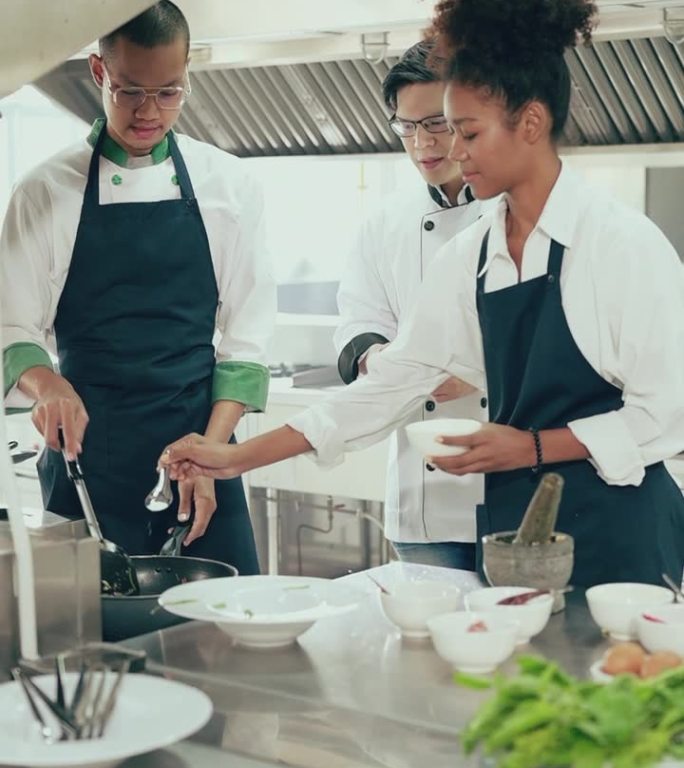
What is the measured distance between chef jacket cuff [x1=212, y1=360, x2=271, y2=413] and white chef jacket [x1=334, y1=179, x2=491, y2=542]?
370mm

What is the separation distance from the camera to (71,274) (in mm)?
2844

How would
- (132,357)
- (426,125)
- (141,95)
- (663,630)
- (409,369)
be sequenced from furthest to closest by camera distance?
(426,125)
(132,357)
(141,95)
(409,369)
(663,630)

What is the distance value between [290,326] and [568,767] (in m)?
4.26

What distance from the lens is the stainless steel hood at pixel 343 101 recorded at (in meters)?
3.19

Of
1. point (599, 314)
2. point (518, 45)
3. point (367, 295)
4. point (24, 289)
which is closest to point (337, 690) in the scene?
point (599, 314)

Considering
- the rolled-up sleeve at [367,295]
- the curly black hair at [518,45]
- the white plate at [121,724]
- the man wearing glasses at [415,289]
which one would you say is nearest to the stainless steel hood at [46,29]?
the curly black hair at [518,45]

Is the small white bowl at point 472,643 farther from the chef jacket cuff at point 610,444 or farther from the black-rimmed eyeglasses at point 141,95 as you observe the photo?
the black-rimmed eyeglasses at point 141,95

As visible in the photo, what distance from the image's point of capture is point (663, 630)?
1.72 m

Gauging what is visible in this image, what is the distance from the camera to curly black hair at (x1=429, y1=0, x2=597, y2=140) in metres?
2.30

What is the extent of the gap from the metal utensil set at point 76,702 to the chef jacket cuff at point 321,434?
0.88 m

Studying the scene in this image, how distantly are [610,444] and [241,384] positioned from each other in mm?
920

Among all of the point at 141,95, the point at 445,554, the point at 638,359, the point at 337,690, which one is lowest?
the point at 445,554

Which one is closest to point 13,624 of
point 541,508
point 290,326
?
point 541,508

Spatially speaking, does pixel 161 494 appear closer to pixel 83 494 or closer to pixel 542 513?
pixel 83 494
